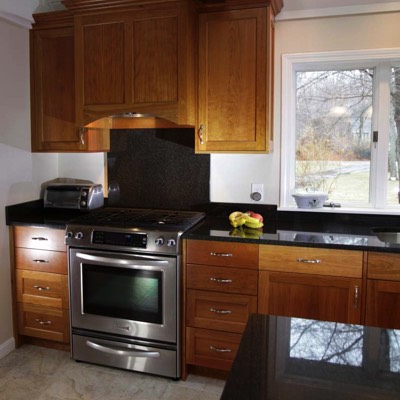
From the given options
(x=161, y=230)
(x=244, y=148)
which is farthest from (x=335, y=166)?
(x=161, y=230)

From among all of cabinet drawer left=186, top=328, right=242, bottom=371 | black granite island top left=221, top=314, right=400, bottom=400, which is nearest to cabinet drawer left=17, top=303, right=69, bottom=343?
cabinet drawer left=186, top=328, right=242, bottom=371

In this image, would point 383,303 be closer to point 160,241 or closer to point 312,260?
point 312,260

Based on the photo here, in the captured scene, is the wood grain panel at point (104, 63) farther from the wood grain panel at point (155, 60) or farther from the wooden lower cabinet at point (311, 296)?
the wooden lower cabinet at point (311, 296)

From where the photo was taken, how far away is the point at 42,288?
9.55 ft

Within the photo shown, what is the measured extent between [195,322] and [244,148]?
3.56ft

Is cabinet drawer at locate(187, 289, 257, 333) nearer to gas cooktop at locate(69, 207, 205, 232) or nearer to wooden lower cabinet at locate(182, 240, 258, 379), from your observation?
wooden lower cabinet at locate(182, 240, 258, 379)

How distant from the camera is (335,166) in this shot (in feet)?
9.85

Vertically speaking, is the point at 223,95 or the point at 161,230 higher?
the point at 223,95

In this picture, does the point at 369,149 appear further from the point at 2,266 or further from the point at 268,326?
the point at 2,266

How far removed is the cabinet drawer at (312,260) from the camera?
2.28 meters

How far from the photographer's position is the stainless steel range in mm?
2523

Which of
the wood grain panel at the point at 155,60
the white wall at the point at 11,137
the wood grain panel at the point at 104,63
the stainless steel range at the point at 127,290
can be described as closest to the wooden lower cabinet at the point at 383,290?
the stainless steel range at the point at 127,290

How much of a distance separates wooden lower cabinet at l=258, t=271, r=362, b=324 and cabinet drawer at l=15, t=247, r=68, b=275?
130 cm

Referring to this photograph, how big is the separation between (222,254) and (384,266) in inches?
33.4
